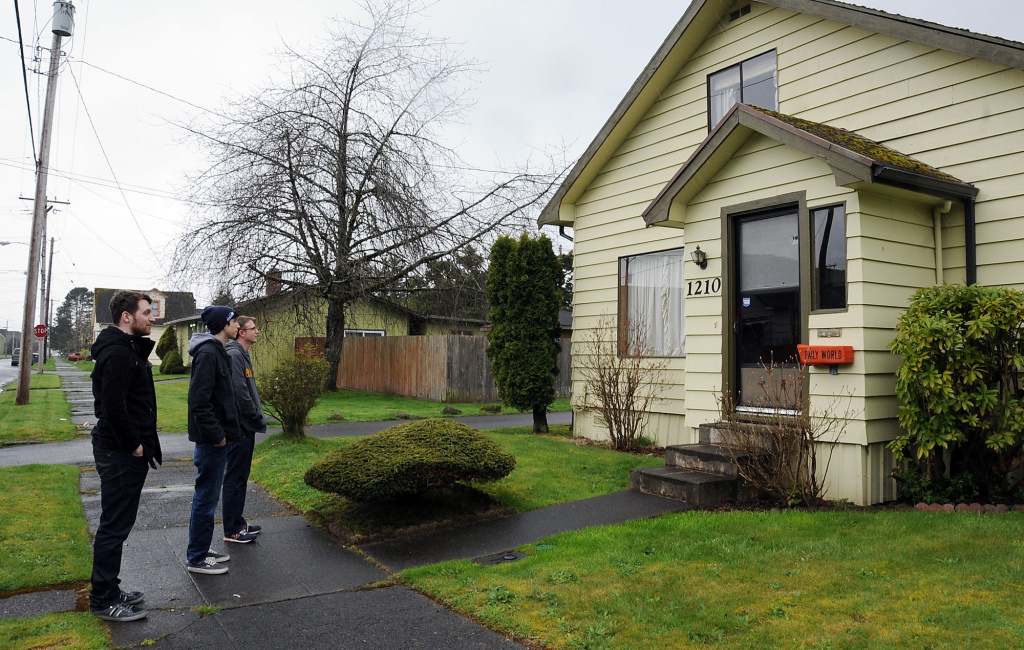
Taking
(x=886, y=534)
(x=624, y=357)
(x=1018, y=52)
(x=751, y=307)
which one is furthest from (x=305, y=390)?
(x=1018, y=52)

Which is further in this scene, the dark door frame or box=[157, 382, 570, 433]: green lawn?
box=[157, 382, 570, 433]: green lawn

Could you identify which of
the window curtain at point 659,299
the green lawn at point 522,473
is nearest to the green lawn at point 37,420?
the green lawn at point 522,473

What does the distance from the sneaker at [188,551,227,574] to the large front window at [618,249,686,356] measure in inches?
255

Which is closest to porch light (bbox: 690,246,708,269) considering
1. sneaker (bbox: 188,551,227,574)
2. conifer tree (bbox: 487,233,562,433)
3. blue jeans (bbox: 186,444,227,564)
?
conifer tree (bbox: 487,233,562,433)

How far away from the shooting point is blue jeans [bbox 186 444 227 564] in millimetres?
5047

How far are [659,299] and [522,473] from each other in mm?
3554

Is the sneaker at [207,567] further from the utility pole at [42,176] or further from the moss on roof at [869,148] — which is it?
the utility pole at [42,176]

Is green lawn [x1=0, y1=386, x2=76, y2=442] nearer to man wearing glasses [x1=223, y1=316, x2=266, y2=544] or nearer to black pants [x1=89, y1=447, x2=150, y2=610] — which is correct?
man wearing glasses [x1=223, y1=316, x2=266, y2=544]

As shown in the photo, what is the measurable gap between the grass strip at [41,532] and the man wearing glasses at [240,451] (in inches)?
40.7

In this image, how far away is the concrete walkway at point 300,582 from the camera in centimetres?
391

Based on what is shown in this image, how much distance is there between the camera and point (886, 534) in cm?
533

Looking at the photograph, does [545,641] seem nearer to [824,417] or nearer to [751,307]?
[824,417]

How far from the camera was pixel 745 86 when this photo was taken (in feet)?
31.3

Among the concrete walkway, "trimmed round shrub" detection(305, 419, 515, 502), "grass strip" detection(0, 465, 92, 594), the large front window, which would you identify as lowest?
the concrete walkway
